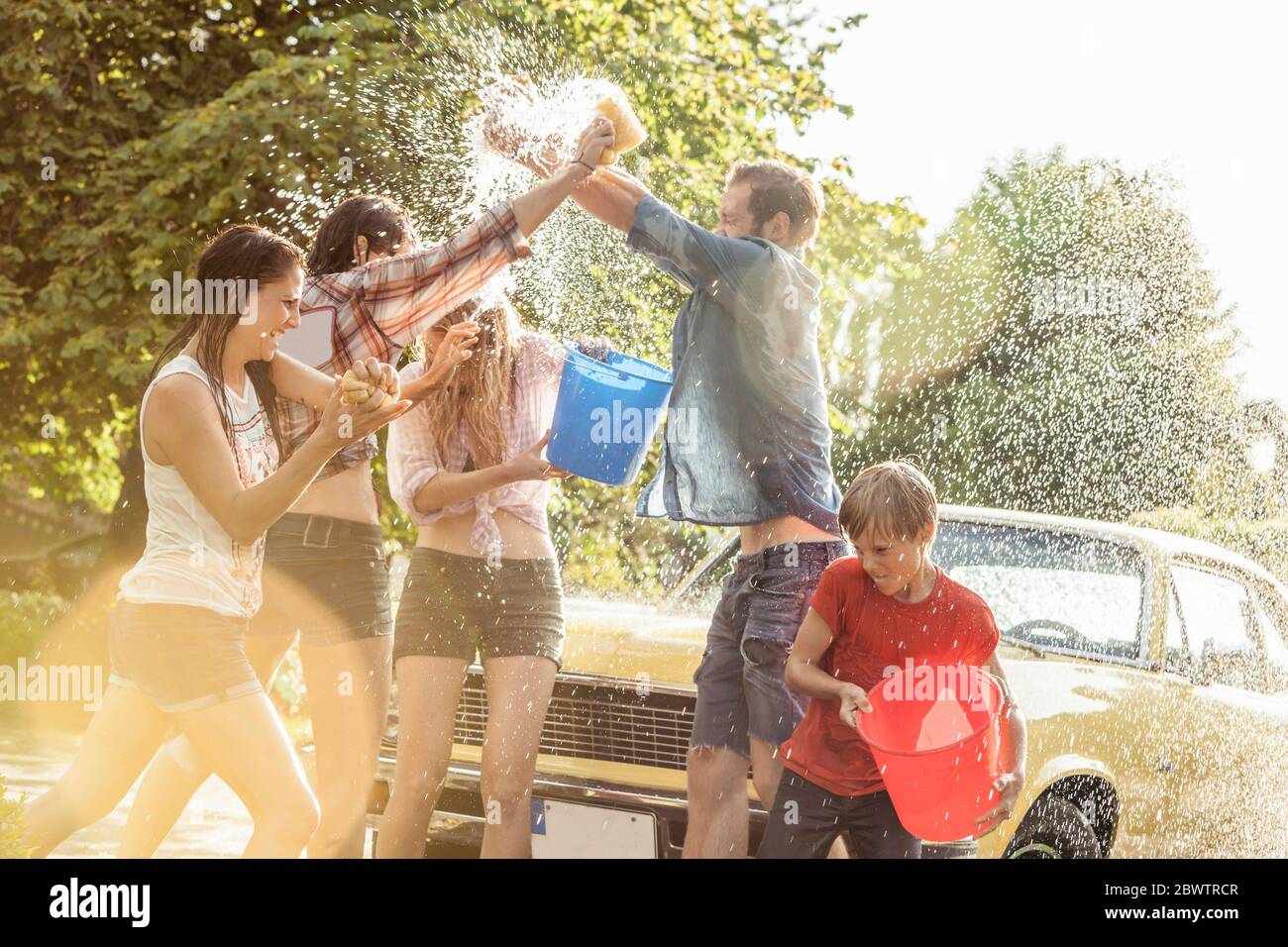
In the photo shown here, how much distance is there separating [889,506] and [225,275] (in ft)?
5.88

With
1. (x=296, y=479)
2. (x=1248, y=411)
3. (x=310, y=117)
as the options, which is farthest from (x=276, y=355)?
(x=1248, y=411)

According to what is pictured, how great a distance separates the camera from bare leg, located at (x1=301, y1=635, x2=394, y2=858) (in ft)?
13.1

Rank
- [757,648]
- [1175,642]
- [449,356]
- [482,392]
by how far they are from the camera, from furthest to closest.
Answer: [1175,642] < [482,392] < [449,356] < [757,648]

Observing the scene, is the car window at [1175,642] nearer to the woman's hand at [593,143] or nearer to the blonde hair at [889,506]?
the blonde hair at [889,506]

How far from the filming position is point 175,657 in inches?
129

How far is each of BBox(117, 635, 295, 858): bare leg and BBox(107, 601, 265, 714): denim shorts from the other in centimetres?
66

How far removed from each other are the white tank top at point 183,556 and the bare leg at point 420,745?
0.70 m

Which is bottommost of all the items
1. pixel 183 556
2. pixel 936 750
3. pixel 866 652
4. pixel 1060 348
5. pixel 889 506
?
pixel 936 750

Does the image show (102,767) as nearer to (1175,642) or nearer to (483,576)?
(483,576)

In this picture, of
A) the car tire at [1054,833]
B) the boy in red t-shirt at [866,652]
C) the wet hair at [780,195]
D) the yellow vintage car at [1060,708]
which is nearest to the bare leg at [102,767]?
the yellow vintage car at [1060,708]

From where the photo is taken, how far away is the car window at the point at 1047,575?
17.1 feet

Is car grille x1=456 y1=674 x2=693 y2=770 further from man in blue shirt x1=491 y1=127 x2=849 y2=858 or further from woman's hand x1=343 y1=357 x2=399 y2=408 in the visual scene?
woman's hand x1=343 y1=357 x2=399 y2=408

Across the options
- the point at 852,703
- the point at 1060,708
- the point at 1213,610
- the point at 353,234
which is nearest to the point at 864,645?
the point at 852,703

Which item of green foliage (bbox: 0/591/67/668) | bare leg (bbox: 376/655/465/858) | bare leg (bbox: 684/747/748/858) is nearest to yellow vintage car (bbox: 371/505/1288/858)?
bare leg (bbox: 684/747/748/858)
